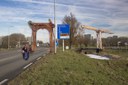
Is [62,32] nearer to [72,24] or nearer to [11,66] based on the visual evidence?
[11,66]

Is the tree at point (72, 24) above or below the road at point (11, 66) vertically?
above

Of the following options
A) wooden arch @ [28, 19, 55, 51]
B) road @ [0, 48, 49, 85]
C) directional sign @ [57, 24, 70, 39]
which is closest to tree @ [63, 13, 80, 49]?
Result: wooden arch @ [28, 19, 55, 51]

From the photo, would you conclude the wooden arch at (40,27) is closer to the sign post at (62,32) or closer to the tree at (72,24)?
the tree at (72,24)

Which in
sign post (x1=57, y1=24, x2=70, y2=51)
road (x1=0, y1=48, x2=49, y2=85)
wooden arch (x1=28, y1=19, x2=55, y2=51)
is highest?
wooden arch (x1=28, y1=19, x2=55, y2=51)

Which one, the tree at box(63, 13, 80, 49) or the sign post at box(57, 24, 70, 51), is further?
the tree at box(63, 13, 80, 49)

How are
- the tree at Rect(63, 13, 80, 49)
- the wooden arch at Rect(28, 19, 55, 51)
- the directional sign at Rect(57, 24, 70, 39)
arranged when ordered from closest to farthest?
1. the directional sign at Rect(57, 24, 70, 39)
2. the wooden arch at Rect(28, 19, 55, 51)
3. the tree at Rect(63, 13, 80, 49)

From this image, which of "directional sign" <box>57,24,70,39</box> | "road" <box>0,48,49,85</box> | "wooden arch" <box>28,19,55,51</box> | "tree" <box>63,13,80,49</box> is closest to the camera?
"road" <box>0,48,49,85</box>

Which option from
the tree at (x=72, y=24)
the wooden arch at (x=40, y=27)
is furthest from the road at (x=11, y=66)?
the tree at (x=72, y=24)

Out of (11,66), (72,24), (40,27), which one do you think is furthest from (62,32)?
(72,24)

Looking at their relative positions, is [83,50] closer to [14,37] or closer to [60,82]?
[60,82]

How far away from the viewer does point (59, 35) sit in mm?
31281

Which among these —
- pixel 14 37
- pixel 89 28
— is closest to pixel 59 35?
pixel 89 28

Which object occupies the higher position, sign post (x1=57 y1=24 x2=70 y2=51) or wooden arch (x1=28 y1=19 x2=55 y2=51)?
wooden arch (x1=28 y1=19 x2=55 y2=51)

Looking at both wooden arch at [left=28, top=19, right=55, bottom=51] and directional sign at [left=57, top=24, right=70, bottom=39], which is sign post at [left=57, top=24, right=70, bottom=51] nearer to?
directional sign at [left=57, top=24, right=70, bottom=39]
